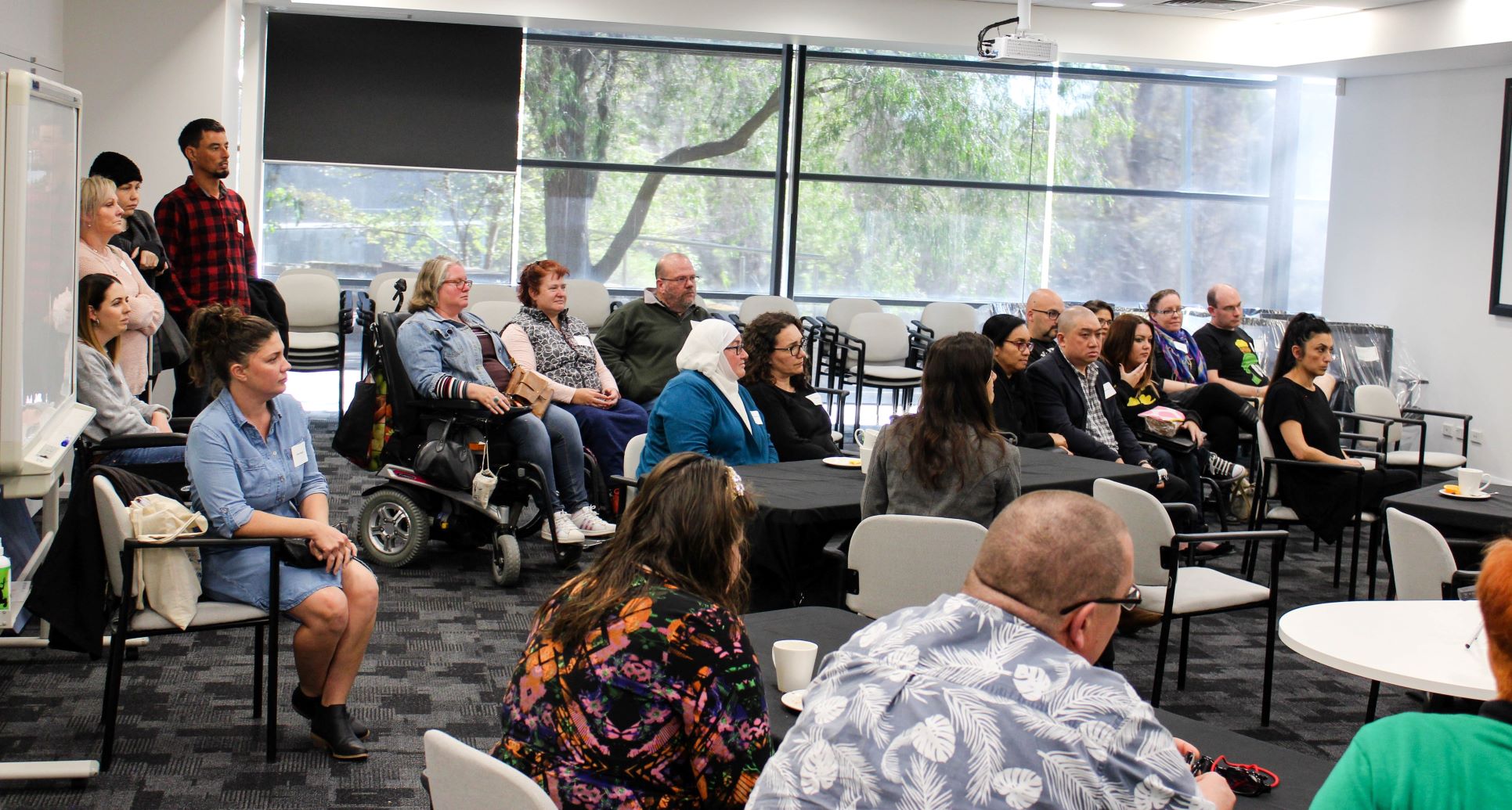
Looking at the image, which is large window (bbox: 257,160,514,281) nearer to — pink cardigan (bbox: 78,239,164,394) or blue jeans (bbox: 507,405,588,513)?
blue jeans (bbox: 507,405,588,513)

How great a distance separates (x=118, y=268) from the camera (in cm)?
491

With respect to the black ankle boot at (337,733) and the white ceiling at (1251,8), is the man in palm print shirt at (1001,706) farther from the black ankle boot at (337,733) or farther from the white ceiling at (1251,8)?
the white ceiling at (1251,8)

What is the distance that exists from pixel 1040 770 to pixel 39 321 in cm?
291

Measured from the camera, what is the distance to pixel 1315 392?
598 centimetres

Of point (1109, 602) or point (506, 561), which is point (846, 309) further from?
point (1109, 602)

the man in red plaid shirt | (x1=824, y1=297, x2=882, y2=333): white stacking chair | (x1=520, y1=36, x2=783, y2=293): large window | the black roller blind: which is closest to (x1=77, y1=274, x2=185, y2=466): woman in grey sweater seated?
the man in red plaid shirt

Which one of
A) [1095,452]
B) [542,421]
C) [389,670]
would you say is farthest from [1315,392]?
[389,670]

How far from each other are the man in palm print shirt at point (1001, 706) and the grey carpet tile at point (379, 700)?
84.3 inches

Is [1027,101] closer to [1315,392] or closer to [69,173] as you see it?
[1315,392]

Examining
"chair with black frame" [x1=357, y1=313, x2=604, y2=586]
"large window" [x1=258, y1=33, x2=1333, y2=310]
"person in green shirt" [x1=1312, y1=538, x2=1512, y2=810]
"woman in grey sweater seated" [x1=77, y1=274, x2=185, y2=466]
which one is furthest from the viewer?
"large window" [x1=258, y1=33, x2=1333, y2=310]

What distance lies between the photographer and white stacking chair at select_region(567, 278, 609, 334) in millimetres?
8922

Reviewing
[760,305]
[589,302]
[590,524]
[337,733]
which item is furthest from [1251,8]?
[337,733]

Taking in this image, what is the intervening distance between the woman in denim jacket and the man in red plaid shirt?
120 cm

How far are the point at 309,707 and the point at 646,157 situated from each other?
23.8 feet
